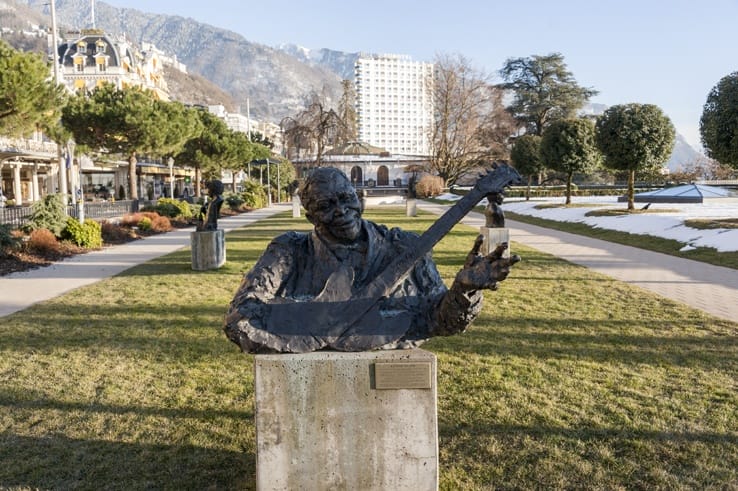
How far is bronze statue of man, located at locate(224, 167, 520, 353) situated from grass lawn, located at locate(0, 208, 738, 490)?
1.32 m

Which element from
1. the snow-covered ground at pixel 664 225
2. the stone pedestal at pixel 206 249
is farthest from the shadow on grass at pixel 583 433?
the snow-covered ground at pixel 664 225

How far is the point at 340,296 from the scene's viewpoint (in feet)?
8.25

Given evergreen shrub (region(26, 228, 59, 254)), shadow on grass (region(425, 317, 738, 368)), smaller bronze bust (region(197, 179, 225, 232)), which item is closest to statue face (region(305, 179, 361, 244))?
shadow on grass (region(425, 317, 738, 368))

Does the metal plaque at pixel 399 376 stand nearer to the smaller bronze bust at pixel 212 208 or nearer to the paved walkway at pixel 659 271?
the paved walkway at pixel 659 271

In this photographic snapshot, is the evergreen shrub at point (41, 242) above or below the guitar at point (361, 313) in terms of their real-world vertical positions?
below

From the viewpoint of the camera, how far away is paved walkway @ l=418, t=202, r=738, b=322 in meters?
8.20

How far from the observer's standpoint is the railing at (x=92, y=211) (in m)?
16.9

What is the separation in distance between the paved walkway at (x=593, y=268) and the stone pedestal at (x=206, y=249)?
1.73 m

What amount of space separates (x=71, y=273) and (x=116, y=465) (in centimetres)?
881

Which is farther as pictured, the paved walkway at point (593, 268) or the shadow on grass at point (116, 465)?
the paved walkway at point (593, 268)

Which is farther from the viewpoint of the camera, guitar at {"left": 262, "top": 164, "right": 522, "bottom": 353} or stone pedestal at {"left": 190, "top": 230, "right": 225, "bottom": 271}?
stone pedestal at {"left": 190, "top": 230, "right": 225, "bottom": 271}

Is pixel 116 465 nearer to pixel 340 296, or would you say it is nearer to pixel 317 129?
pixel 340 296

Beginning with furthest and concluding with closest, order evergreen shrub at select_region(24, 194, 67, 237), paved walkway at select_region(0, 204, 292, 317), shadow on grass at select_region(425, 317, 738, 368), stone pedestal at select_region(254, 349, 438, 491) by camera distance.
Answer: evergreen shrub at select_region(24, 194, 67, 237), paved walkway at select_region(0, 204, 292, 317), shadow on grass at select_region(425, 317, 738, 368), stone pedestal at select_region(254, 349, 438, 491)

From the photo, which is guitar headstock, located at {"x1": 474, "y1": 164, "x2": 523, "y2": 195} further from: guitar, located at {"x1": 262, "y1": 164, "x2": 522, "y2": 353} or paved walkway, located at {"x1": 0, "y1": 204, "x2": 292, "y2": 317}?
paved walkway, located at {"x1": 0, "y1": 204, "x2": 292, "y2": 317}
